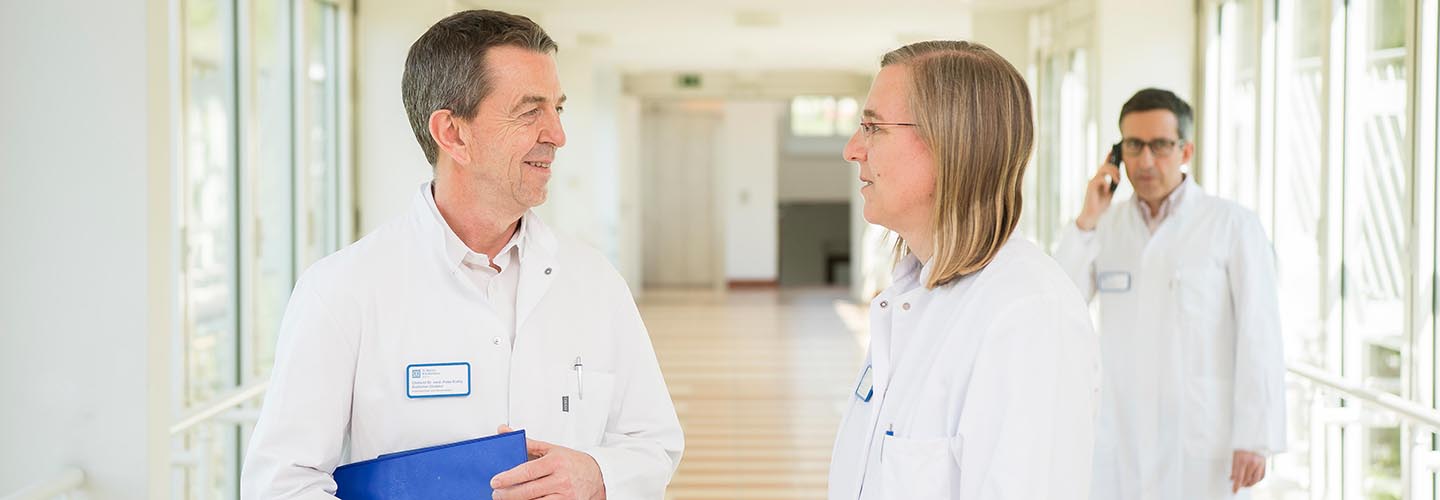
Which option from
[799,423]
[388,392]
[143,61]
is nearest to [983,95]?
[388,392]

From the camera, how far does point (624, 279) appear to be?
4129 mm

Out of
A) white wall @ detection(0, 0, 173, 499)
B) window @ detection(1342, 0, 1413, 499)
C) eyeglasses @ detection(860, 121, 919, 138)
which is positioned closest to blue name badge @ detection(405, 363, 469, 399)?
eyeglasses @ detection(860, 121, 919, 138)

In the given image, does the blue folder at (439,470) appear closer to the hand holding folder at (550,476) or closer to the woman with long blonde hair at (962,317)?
the hand holding folder at (550,476)

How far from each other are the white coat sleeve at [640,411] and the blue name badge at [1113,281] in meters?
2.04

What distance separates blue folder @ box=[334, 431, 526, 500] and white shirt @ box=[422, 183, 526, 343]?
0.21 metres

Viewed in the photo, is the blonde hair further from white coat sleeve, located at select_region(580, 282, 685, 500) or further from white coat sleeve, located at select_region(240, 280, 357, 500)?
white coat sleeve, located at select_region(240, 280, 357, 500)

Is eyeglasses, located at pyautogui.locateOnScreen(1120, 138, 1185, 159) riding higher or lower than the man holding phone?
higher

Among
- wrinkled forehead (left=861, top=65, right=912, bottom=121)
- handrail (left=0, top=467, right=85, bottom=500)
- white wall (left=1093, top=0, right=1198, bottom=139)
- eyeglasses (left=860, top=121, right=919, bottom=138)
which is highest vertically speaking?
white wall (left=1093, top=0, right=1198, bottom=139)

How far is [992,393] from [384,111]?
5623mm

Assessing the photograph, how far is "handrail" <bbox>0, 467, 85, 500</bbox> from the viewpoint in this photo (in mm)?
2697

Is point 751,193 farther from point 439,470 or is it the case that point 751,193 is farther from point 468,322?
point 439,470

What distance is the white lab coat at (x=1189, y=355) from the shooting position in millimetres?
3600

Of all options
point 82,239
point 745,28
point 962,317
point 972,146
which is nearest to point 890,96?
point 972,146

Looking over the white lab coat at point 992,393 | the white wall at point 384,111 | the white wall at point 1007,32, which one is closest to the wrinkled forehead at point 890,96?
the white lab coat at point 992,393
